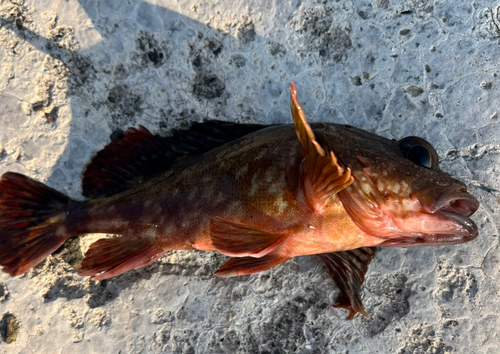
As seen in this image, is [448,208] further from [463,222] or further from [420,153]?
[420,153]

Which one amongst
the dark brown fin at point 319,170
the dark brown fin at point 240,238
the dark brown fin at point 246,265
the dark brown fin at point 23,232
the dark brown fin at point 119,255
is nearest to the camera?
the dark brown fin at point 319,170

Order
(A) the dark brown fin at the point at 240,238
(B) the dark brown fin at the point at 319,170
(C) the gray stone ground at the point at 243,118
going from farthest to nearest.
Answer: (C) the gray stone ground at the point at 243,118 → (A) the dark brown fin at the point at 240,238 → (B) the dark brown fin at the point at 319,170

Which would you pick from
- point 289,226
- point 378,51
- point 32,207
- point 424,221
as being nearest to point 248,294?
point 289,226

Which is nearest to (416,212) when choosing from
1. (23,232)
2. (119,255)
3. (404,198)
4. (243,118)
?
(404,198)

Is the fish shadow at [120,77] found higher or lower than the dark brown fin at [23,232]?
higher

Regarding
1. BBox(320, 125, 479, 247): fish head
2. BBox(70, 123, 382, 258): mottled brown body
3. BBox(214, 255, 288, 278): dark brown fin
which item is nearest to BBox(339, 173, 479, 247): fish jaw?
BBox(320, 125, 479, 247): fish head

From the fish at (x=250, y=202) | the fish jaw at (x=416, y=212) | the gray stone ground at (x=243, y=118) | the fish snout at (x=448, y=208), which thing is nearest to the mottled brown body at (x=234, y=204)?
the fish at (x=250, y=202)

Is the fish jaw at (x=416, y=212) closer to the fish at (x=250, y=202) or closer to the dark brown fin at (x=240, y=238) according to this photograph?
the fish at (x=250, y=202)
